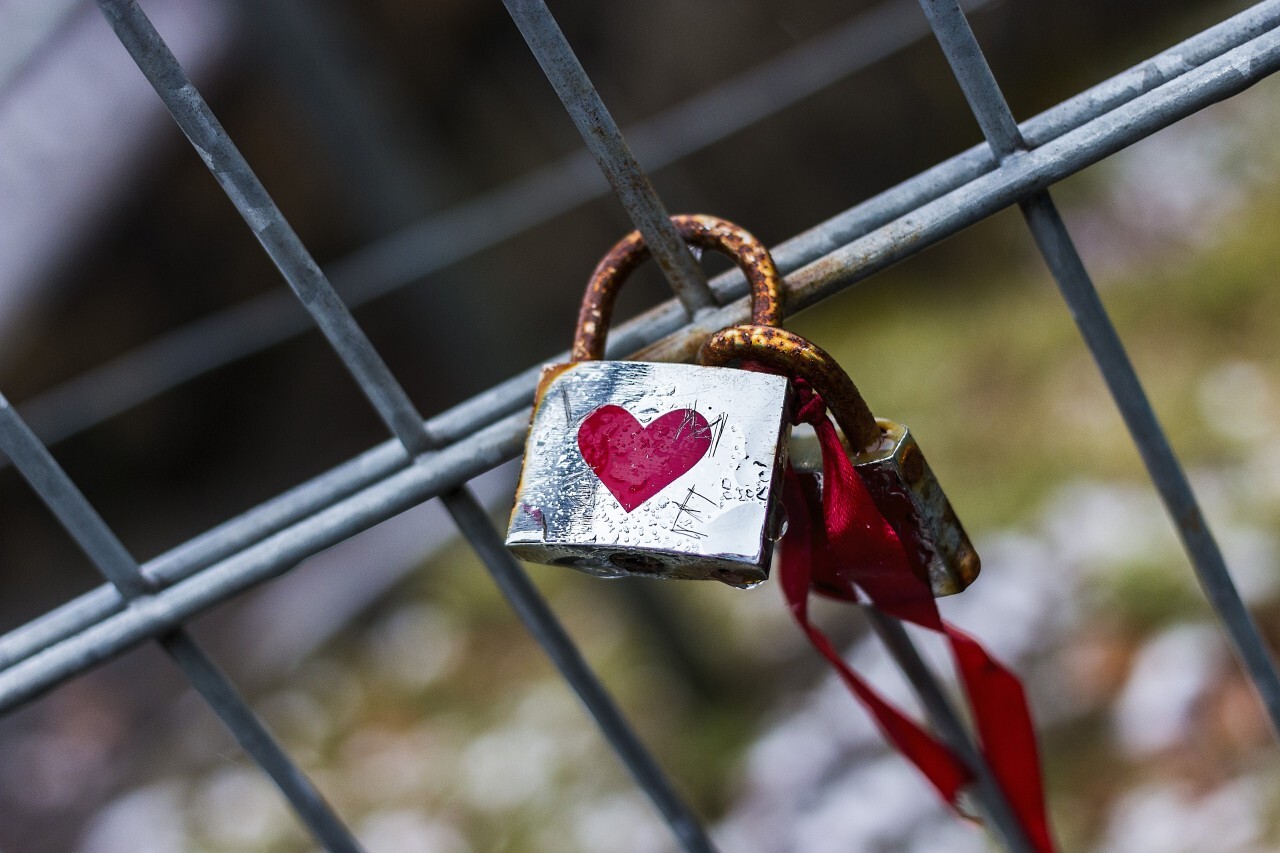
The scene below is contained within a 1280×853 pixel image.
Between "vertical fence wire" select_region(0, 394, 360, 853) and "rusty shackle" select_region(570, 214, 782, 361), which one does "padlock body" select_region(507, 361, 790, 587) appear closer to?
"rusty shackle" select_region(570, 214, 782, 361)

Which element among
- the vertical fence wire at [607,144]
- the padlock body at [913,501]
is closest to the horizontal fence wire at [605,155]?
the vertical fence wire at [607,144]

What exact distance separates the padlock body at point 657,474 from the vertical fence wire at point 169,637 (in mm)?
251

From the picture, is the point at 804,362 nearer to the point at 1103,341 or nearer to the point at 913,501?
the point at 913,501

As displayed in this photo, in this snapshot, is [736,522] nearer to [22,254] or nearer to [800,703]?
[800,703]

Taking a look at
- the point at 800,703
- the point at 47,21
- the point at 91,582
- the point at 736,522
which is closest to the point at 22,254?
the point at 47,21

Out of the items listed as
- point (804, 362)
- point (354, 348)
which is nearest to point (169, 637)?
point (354, 348)

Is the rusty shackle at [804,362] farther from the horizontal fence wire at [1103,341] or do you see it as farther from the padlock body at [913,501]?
the horizontal fence wire at [1103,341]

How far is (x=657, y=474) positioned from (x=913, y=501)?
13 centimetres

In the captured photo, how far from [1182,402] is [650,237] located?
193 centimetres

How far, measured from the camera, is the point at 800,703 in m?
2.08

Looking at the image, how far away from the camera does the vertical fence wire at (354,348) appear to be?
1.65 feet

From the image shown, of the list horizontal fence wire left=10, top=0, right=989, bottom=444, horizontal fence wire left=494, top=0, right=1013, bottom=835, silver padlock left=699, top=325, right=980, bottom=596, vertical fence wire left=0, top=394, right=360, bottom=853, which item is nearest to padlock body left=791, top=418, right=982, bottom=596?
silver padlock left=699, top=325, right=980, bottom=596

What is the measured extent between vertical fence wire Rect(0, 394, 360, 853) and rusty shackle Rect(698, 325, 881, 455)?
0.35m

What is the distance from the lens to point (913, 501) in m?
0.51
